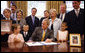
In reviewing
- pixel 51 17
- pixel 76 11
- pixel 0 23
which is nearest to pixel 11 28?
pixel 0 23

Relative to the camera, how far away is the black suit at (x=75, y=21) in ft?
9.14

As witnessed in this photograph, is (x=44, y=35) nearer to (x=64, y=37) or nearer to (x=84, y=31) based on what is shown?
(x=64, y=37)

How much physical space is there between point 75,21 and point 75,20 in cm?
2

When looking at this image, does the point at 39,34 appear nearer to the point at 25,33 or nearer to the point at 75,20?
the point at 25,33

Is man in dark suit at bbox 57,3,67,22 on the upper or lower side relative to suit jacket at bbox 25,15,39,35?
upper

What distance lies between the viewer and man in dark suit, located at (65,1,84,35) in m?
2.79

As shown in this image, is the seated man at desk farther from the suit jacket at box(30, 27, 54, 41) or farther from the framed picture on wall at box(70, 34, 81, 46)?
the framed picture on wall at box(70, 34, 81, 46)

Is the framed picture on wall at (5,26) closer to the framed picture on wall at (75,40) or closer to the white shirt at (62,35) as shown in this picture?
the white shirt at (62,35)

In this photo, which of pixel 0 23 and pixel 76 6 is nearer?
pixel 0 23

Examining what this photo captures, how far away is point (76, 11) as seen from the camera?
111 inches

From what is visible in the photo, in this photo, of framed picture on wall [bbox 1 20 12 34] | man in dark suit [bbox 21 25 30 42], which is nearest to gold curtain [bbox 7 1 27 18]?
man in dark suit [bbox 21 25 30 42]

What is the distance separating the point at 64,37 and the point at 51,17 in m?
0.53

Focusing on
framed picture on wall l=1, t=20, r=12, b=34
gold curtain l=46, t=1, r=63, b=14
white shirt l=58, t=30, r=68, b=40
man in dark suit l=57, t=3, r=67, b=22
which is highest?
gold curtain l=46, t=1, r=63, b=14

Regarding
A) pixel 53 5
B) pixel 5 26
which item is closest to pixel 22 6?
pixel 5 26
